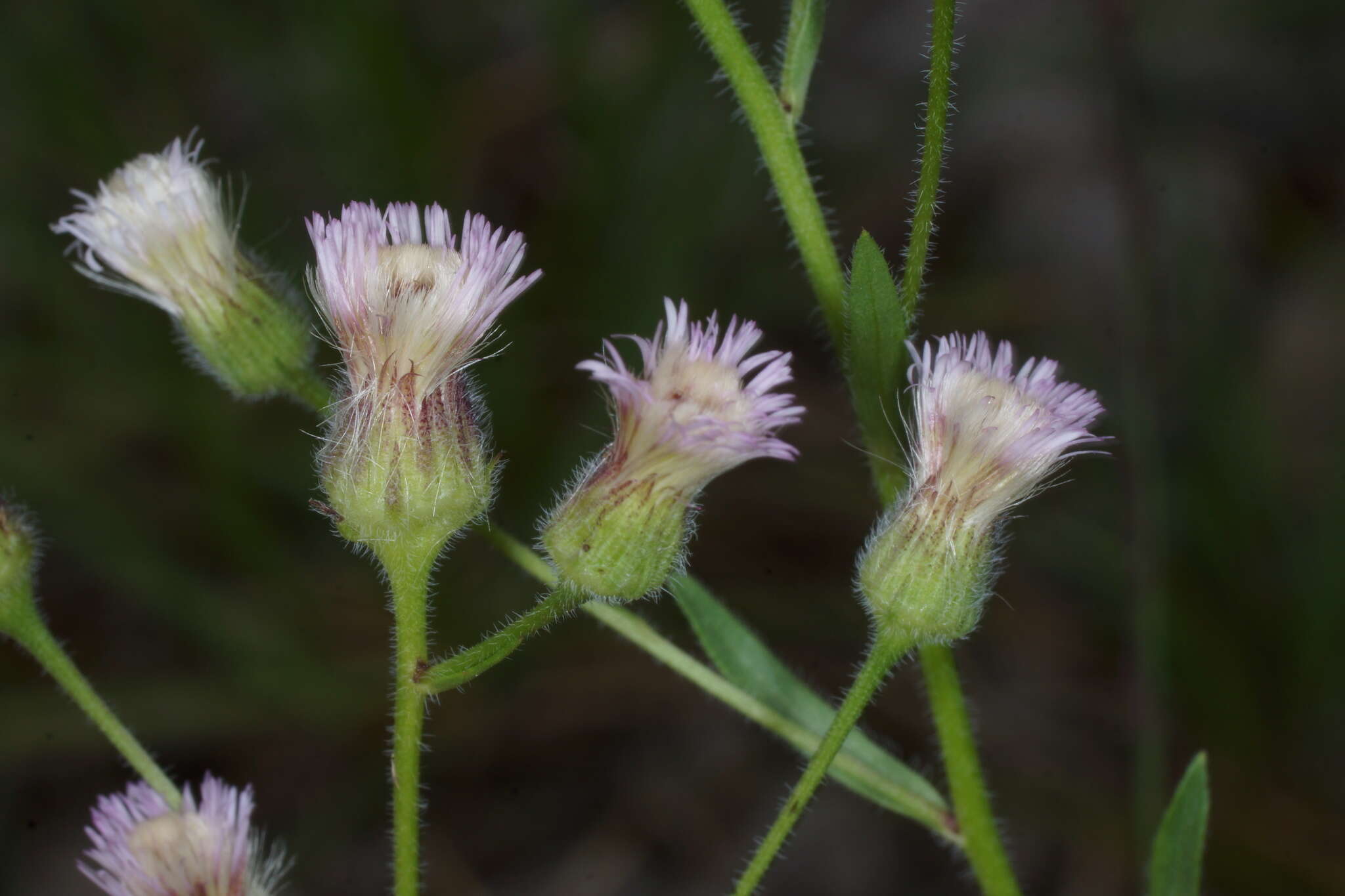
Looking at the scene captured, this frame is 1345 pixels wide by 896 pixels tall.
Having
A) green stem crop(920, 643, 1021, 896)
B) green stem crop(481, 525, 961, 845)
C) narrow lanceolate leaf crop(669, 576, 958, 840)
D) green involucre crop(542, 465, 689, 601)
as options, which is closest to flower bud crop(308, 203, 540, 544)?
green involucre crop(542, 465, 689, 601)

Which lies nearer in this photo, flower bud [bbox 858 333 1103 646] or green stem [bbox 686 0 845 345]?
flower bud [bbox 858 333 1103 646]

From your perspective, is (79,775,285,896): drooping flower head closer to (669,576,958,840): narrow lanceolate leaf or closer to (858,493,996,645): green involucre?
(669,576,958,840): narrow lanceolate leaf

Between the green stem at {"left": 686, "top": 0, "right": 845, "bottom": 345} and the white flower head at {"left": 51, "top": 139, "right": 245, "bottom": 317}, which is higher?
the green stem at {"left": 686, "top": 0, "right": 845, "bottom": 345}

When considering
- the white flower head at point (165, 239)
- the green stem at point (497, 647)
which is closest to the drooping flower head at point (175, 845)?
the green stem at point (497, 647)

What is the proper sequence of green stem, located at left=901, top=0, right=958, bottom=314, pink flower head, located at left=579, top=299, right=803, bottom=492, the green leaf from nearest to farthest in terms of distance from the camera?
pink flower head, located at left=579, top=299, right=803, bottom=492, green stem, located at left=901, top=0, right=958, bottom=314, the green leaf

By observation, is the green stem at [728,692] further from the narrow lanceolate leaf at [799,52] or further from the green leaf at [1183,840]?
the narrow lanceolate leaf at [799,52]

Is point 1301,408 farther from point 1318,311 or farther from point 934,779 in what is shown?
point 934,779
